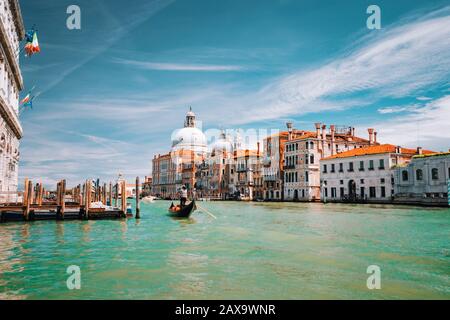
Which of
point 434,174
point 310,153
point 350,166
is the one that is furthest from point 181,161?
point 434,174

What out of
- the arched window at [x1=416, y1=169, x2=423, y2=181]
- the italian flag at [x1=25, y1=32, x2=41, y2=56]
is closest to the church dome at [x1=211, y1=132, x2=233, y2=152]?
the arched window at [x1=416, y1=169, x2=423, y2=181]

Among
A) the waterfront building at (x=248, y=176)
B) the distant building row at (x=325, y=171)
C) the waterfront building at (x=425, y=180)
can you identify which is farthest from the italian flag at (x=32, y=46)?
the waterfront building at (x=248, y=176)

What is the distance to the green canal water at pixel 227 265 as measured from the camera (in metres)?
5.12

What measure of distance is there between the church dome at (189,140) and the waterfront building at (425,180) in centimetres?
4901

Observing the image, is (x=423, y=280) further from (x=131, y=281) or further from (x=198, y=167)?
(x=198, y=167)

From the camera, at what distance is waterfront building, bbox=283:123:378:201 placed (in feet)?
125

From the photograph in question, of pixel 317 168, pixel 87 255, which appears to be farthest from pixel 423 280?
pixel 317 168

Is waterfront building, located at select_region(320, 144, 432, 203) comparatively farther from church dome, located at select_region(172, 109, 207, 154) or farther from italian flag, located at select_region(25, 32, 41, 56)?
church dome, located at select_region(172, 109, 207, 154)

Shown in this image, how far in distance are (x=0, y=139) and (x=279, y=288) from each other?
14.6 metres

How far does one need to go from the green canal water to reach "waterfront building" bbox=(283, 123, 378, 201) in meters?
26.6

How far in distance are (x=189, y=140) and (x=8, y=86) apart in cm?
5550

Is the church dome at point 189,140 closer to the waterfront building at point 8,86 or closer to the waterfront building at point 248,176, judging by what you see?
the waterfront building at point 248,176

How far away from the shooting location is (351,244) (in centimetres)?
920

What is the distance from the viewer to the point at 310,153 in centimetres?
3794
